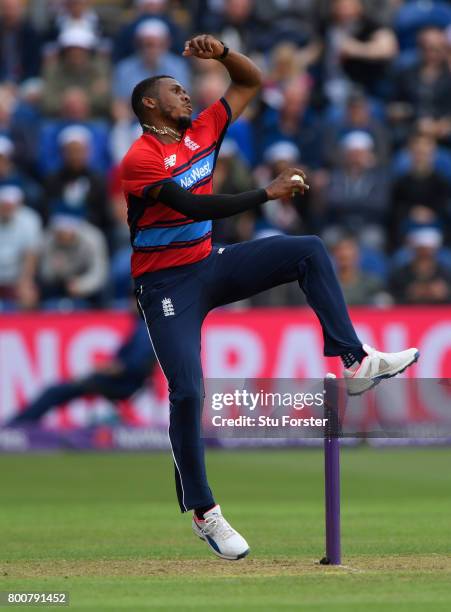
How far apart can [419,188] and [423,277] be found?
1494 millimetres

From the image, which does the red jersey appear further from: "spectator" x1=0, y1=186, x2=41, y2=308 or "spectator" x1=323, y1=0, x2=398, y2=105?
"spectator" x1=323, y1=0, x2=398, y2=105

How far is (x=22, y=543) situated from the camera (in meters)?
9.56

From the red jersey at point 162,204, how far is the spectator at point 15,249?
9.01 meters

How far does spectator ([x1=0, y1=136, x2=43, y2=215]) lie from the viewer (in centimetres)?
1795

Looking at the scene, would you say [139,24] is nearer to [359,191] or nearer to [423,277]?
[359,191]

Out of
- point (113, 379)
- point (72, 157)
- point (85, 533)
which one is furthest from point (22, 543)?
point (72, 157)

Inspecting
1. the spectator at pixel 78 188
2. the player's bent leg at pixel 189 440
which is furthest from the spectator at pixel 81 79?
the player's bent leg at pixel 189 440

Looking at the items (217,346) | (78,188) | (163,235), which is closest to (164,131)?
(163,235)

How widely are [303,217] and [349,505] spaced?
6.81m

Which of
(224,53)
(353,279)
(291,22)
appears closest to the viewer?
(224,53)

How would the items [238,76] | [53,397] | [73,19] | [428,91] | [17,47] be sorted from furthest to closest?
[17,47]
[428,91]
[73,19]
[53,397]
[238,76]

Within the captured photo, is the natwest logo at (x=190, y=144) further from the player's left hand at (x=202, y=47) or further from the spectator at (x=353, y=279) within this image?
the spectator at (x=353, y=279)

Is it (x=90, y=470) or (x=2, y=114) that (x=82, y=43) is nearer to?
(x=2, y=114)

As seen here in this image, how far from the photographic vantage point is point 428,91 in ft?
63.5
